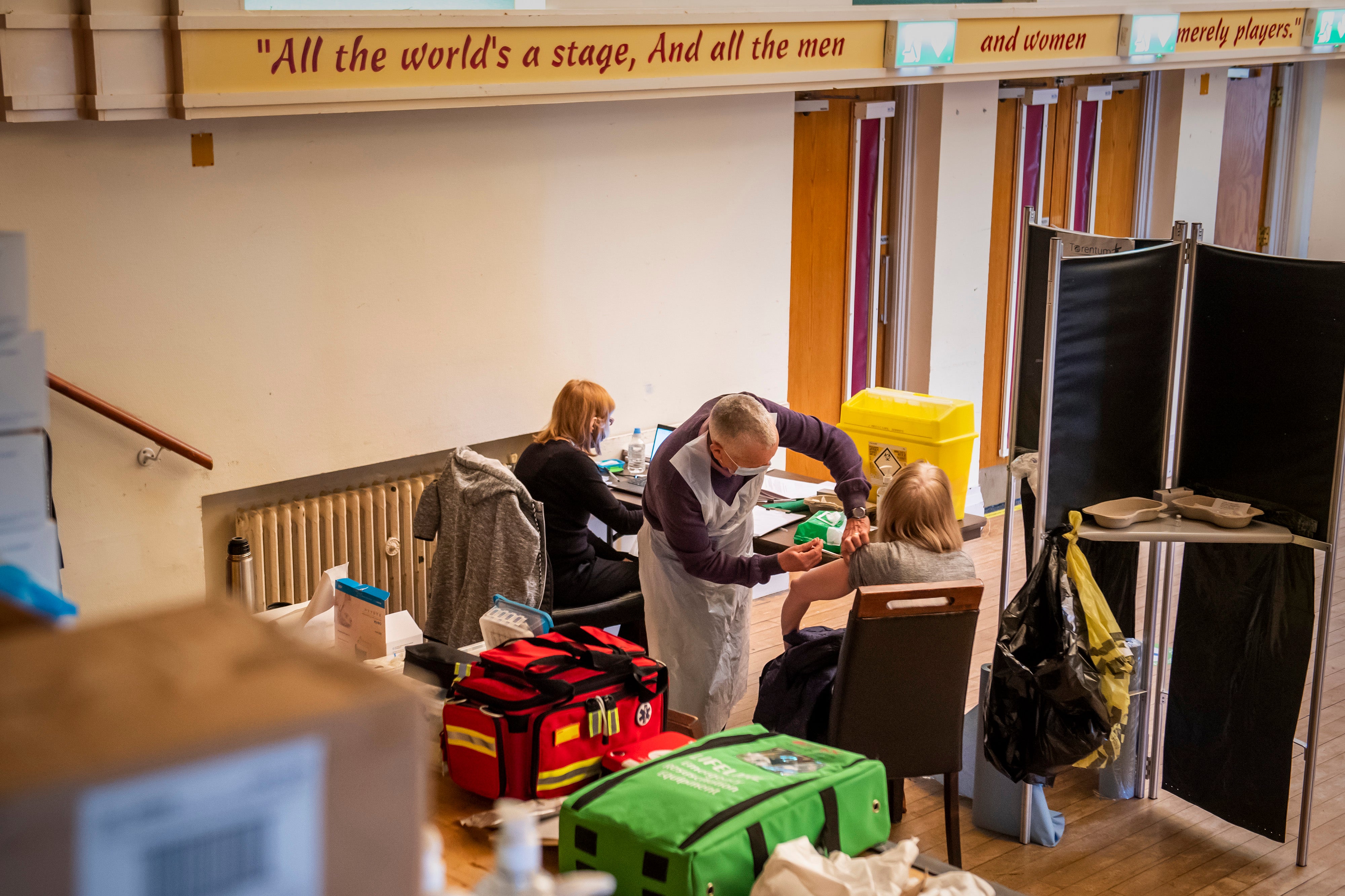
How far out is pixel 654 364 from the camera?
566 centimetres

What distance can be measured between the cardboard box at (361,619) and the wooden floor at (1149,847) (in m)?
1.73

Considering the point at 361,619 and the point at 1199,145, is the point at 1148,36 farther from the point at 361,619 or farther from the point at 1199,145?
the point at 361,619

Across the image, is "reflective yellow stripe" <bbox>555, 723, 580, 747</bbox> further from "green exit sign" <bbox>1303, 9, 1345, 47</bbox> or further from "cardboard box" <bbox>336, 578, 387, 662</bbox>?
"green exit sign" <bbox>1303, 9, 1345, 47</bbox>

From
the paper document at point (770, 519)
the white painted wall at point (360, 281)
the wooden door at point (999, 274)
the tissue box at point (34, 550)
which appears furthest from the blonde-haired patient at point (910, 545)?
the wooden door at point (999, 274)

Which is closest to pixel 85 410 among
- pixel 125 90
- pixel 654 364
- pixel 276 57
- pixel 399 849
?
pixel 125 90

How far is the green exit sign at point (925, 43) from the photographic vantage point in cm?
568

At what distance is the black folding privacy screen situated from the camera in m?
3.50

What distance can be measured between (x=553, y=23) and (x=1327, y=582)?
10.3ft

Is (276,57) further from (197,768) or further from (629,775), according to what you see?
(197,768)

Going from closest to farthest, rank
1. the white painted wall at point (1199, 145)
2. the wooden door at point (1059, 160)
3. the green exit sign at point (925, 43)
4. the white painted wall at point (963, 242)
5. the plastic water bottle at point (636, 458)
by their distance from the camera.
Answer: the plastic water bottle at point (636, 458)
the green exit sign at point (925, 43)
the white painted wall at point (963, 242)
the wooden door at point (1059, 160)
the white painted wall at point (1199, 145)

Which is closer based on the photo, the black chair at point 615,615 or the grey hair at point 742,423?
the grey hair at point 742,423

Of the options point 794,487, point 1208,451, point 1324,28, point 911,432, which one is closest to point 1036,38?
point 911,432

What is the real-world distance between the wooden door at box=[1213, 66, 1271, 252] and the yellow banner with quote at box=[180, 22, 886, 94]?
4.55m

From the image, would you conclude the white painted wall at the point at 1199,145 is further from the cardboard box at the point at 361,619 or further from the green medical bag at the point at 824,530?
the cardboard box at the point at 361,619
